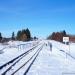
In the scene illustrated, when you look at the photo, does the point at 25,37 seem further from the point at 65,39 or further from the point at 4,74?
the point at 4,74

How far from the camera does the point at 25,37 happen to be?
14475 cm

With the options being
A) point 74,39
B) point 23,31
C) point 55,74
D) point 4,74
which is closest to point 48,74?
point 55,74

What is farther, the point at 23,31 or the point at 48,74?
the point at 23,31

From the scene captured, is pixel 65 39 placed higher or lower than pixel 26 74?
higher

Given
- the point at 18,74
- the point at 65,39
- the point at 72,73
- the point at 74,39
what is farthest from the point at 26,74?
the point at 74,39

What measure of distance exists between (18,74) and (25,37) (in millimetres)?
131836

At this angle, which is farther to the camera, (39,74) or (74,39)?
(74,39)

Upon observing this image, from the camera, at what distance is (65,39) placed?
25047 mm

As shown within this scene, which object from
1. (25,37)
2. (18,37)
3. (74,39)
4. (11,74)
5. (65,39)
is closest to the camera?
(11,74)

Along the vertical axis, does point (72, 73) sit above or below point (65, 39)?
below

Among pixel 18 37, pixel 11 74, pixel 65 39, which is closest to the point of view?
pixel 11 74

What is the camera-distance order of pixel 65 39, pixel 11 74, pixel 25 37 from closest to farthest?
pixel 11 74 < pixel 65 39 < pixel 25 37

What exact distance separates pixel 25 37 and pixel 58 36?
25.7 meters

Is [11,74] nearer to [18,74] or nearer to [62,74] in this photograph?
[18,74]
